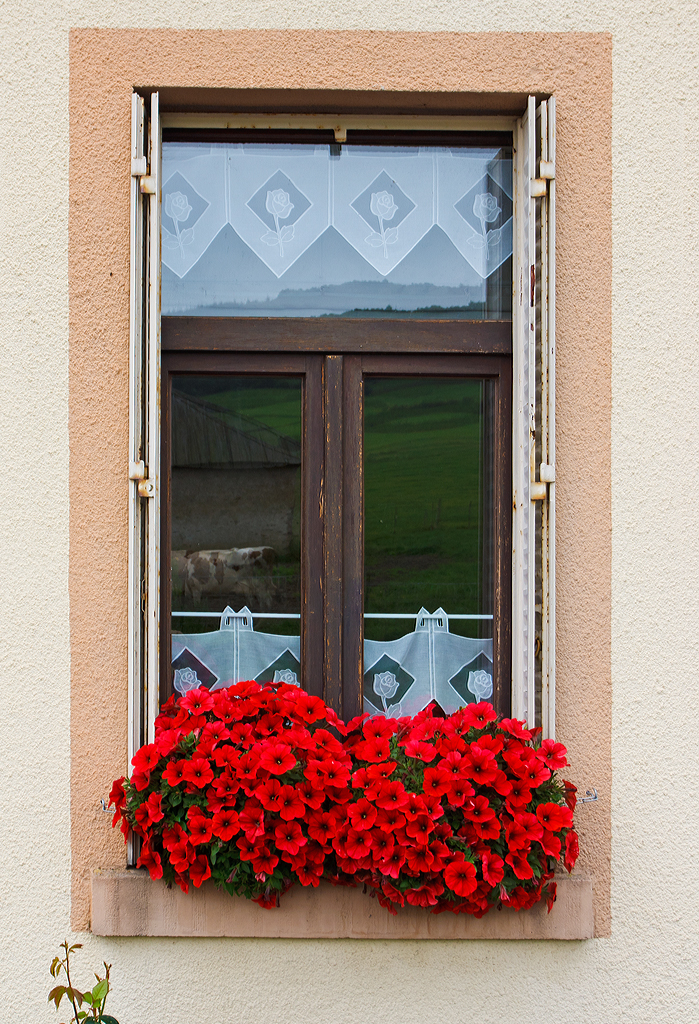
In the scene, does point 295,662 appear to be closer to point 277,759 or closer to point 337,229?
point 277,759

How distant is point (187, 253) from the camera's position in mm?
2180

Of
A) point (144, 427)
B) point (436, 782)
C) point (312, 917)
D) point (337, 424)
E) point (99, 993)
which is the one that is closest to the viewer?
point (99, 993)

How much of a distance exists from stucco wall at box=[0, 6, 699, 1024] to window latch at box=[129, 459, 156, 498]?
0.78ft

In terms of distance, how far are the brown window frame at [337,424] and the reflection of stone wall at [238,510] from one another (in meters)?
0.04

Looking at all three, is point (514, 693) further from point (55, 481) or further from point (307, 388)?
point (55, 481)

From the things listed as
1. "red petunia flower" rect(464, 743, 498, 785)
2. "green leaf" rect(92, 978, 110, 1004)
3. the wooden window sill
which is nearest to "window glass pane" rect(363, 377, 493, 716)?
"red petunia flower" rect(464, 743, 498, 785)

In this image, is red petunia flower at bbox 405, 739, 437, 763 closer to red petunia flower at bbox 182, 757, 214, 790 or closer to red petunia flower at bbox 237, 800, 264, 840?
red petunia flower at bbox 237, 800, 264, 840

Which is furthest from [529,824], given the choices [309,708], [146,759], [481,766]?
[146,759]

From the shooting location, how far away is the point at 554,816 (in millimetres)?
1831

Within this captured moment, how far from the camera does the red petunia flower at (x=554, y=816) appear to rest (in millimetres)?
1822

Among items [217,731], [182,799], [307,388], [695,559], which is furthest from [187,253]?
[695,559]

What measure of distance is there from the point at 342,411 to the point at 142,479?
2.04 ft

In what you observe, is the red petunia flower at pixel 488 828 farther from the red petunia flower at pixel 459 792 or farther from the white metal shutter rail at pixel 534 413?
the white metal shutter rail at pixel 534 413

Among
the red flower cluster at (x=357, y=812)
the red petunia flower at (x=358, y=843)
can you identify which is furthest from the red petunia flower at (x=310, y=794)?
the red petunia flower at (x=358, y=843)
